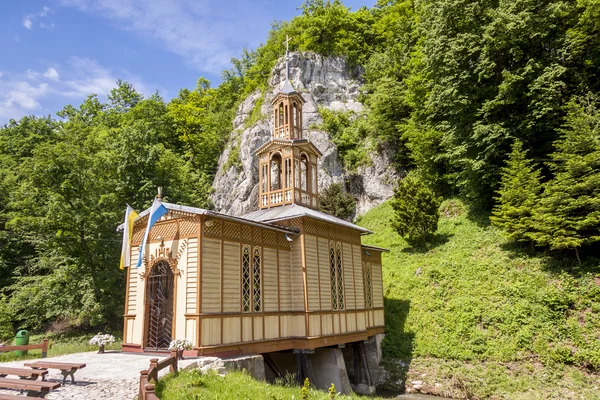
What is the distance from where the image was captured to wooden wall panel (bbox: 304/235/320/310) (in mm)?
14156

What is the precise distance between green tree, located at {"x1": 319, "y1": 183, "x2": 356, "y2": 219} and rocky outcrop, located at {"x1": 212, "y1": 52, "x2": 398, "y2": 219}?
12.0 ft

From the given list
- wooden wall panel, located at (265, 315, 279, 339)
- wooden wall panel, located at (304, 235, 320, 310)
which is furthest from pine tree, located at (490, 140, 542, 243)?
wooden wall panel, located at (265, 315, 279, 339)

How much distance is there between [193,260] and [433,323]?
39.0ft

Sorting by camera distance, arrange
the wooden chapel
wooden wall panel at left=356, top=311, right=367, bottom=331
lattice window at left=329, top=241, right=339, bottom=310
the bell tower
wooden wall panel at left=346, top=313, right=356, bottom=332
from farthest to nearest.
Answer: the bell tower
wooden wall panel at left=356, top=311, right=367, bottom=331
wooden wall panel at left=346, top=313, right=356, bottom=332
lattice window at left=329, top=241, right=339, bottom=310
the wooden chapel

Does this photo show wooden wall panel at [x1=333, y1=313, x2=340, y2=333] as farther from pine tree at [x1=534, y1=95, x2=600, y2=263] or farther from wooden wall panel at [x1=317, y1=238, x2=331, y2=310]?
pine tree at [x1=534, y1=95, x2=600, y2=263]

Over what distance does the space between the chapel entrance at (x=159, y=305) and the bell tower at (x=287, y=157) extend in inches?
226

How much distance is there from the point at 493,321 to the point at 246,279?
10.7m

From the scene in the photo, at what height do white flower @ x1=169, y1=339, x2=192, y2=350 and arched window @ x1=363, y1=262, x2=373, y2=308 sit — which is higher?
arched window @ x1=363, y1=262, x2=373, y2=308

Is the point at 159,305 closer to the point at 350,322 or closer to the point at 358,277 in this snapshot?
the point at 350,322

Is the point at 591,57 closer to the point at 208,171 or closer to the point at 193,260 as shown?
the point at 193,260

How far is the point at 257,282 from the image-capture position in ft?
42.9

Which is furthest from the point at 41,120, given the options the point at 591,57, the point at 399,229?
the point at 591,57

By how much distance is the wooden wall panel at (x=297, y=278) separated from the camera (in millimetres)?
14047

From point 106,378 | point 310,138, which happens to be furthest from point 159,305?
point 310,138
